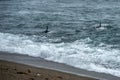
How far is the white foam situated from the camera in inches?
463

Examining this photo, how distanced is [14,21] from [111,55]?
602 inches

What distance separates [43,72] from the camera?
32.5 feet

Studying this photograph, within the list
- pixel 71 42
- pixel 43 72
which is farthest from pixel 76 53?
pixel 43 72

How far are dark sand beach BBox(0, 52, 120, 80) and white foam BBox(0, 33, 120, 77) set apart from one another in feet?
2.06

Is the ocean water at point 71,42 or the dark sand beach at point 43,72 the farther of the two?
the ocean water at point 71,42

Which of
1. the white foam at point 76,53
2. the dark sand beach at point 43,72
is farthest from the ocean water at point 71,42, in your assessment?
the dark sand beach at point 43,72

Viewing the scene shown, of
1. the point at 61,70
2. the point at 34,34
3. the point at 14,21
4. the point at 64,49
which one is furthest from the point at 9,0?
the point at 61,70

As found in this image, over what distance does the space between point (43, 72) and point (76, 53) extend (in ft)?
13.2

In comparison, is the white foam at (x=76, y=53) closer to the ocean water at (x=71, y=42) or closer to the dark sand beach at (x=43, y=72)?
the ocean water at (x=71, y=42)

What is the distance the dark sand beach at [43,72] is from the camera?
29.5 ft

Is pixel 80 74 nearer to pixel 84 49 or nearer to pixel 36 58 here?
pixel 36 58

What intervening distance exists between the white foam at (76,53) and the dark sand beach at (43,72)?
63cm

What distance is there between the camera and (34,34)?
19.9 m

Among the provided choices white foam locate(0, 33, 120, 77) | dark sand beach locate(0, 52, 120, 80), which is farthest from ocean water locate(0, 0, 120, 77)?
dark sand beach locate(0, 52, 120, 80)
